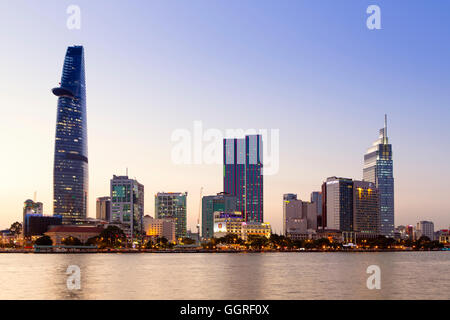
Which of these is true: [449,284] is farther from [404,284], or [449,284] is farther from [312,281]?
[312,281]

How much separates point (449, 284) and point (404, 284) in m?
6.90

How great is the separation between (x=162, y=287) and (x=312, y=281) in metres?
24.7

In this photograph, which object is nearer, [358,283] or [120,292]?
[120,292]

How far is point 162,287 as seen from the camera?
7181 cm
